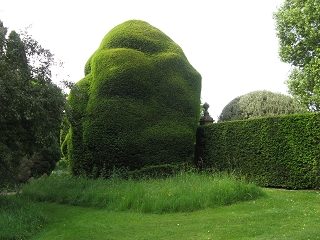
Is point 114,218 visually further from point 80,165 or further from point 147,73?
point 147,73

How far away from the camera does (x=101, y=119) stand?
13.1 meters

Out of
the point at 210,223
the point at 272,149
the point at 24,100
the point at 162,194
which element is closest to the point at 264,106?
the point at 272,149

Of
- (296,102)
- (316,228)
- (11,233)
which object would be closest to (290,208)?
(316,228)

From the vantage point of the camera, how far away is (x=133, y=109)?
13.4 metres

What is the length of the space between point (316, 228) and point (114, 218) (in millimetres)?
4596

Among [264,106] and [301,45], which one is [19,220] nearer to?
[264,106]

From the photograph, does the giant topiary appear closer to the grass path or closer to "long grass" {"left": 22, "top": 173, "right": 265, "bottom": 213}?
"long grass" {"left": 22, "top": 173, "right": 265, "bottom": 213}

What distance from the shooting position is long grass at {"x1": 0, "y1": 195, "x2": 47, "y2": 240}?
23.6 feet

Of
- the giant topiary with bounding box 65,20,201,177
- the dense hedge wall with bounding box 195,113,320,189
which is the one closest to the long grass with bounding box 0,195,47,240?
the giant topiary with bounding box 65,20,201,177

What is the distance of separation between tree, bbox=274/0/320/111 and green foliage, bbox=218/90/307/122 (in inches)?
25.6

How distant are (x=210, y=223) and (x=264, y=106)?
1391 cm

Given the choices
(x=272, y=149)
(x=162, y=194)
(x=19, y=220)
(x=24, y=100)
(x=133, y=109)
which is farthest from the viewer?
(x=133, y=109)

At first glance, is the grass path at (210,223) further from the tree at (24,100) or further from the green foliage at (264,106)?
the green foliage at (264,106)

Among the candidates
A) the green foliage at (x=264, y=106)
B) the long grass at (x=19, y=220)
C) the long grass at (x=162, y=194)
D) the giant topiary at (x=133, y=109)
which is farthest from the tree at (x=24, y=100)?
the green foliage at (x=264, y=106)
